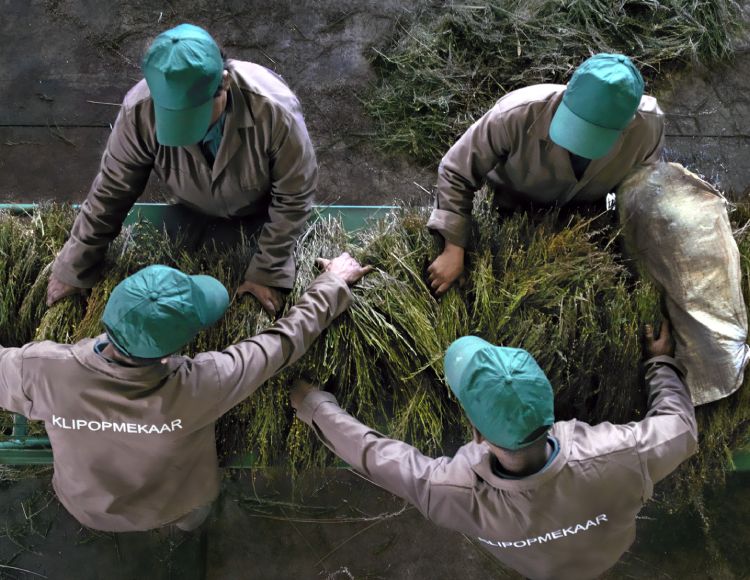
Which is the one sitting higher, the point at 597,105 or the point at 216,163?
the point at 597,105

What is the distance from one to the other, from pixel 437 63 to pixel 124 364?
2.30 m

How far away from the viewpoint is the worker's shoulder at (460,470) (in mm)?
1700

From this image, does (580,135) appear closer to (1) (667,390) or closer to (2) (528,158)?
(2) (528,158)

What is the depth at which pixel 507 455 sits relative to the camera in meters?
1.59

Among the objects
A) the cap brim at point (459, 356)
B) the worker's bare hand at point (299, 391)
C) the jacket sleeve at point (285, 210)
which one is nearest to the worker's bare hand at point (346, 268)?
the jacket sleeve at point (285, 210)

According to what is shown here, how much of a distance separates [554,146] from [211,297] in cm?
108

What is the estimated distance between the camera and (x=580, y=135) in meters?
1.73

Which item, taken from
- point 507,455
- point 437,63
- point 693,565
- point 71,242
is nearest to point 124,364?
point 71,242

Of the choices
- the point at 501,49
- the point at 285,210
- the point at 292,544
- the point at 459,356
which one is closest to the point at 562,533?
the point at 459,356

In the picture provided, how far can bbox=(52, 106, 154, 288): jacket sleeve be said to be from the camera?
6.05ft

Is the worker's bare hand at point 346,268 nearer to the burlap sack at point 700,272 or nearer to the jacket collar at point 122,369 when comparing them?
the jacket collar at point 122,369

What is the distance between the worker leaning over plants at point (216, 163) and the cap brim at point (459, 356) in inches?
23.5

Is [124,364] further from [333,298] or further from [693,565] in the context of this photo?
[693,565]

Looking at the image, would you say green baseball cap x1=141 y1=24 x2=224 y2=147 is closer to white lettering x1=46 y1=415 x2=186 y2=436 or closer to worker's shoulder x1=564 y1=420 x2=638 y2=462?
white lettering x1=46 y1=415 x2=186 y2=436
